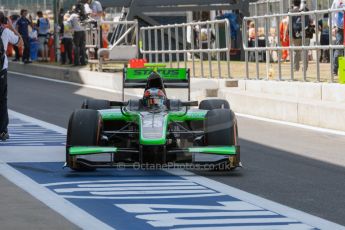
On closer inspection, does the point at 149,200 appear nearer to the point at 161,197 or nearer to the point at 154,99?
the point at 161,197

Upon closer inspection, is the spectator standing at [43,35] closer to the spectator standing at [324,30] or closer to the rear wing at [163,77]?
the spectator standing at [324,30]

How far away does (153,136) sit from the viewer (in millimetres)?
12594

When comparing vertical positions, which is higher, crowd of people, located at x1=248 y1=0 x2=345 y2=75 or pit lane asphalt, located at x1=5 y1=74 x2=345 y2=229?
crowd of people, located at x1=248 y1=0 x2=345 y2=75

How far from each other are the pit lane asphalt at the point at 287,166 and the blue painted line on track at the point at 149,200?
40 cm

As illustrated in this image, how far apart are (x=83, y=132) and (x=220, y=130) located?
1.36m

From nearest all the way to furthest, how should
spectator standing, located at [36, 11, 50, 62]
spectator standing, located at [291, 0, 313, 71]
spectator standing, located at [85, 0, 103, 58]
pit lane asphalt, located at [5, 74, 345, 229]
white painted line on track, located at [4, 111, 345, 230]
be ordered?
1. white painted line on track, located at [4, 111, 345, 230]
2. pit lane asphalt, located at [5, 74, 345, 229]
3. spectator standing, located at [291, 0, 313, 71]
4. spectator standing, located at [85, 0, 103, 58]
5. spectator standing, located at [36, 11, 50, 62]

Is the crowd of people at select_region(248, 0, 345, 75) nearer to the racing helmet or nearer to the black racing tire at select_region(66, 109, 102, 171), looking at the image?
the racing helmet

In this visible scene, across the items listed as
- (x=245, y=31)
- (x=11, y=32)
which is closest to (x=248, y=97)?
Answer: (x=245, y=31)

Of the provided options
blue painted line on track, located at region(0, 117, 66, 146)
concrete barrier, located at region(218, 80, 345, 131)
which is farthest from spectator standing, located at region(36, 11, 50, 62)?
blue painted line on track, located at region(0, 117, 66, 146)

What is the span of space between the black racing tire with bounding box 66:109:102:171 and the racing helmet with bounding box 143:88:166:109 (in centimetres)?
71

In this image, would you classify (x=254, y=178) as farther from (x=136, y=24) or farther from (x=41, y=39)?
(x=41, y=39)

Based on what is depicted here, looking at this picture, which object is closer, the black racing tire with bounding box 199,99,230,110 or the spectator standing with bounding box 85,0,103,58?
the black racing tire with bounding box 199,99,230,110

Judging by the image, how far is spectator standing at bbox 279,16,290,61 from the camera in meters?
24.7

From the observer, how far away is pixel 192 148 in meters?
12.6
